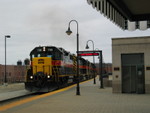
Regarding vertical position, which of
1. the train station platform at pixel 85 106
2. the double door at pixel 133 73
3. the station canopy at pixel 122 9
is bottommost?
the train station platform at pixel 85 106

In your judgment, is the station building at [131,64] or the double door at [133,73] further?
the double door at [133,73]

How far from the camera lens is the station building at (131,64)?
20.6m

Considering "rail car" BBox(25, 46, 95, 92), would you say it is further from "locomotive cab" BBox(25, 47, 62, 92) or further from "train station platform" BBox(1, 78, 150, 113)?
"train station platform" BBox(1, 78, 150, 113)

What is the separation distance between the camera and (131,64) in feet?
69.2

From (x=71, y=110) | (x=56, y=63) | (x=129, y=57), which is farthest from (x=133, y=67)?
(x=71, y=110)

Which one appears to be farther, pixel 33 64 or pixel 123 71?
pixel 33 64

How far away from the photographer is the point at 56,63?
26.2 m

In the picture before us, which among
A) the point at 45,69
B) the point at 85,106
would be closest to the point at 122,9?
the point at 85,106

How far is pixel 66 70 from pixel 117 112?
18506 millimetres

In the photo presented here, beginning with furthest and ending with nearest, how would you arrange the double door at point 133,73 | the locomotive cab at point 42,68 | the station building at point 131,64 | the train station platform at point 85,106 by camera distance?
the locomotive cab at point 42,68 → the double door at point 133,73 → the station building at point 131,64 → the train station platform at point 85,106

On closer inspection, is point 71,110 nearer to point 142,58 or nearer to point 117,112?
point 117,112

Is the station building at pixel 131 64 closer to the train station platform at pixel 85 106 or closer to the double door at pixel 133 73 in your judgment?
the double door at pixel 133 73

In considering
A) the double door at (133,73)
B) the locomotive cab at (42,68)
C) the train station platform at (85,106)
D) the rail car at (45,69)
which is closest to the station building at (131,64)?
the double door at (133,73)

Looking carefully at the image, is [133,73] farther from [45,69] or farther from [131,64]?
[45,69]
